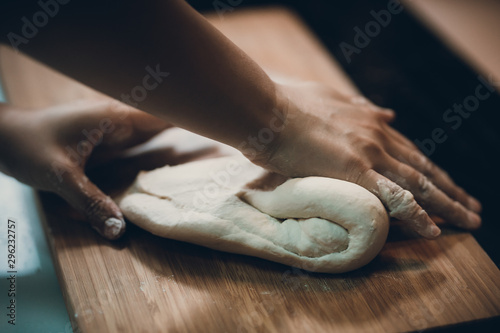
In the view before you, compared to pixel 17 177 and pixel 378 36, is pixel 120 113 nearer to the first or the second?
pixel 17 177

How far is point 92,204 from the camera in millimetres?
1169

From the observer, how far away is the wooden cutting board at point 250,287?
99 cm

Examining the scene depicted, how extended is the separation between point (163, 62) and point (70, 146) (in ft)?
1.62

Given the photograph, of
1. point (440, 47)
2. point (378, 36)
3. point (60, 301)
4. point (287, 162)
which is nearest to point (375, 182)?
point (287, 162)

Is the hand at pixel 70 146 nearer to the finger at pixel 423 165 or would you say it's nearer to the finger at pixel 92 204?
the finger at pixel 92 204

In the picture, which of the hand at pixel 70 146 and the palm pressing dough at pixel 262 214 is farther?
the hand at pixel 70 146

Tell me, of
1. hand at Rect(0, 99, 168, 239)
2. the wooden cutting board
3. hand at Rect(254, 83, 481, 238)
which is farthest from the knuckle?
hand at Rect(0, 99, 168, 239)

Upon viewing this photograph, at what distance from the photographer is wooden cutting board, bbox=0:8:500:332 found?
0.99 metres

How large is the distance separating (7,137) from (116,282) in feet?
1.75

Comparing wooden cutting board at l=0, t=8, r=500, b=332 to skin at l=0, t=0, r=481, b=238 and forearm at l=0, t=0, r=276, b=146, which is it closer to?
skin at l=0, t=0, r=481, b=238

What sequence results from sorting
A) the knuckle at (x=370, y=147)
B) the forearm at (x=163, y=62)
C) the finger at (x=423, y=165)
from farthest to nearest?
1. the finger at (x=423, y=165)
2. the knuckle at (x=370, y=147)
3. the forearm at (x=163, y=62)

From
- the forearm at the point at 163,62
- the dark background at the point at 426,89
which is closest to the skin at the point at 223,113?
the forearm at the point at 163,62

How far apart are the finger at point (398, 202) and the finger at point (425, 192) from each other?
0.08 m

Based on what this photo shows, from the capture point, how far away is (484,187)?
5.55 feet
